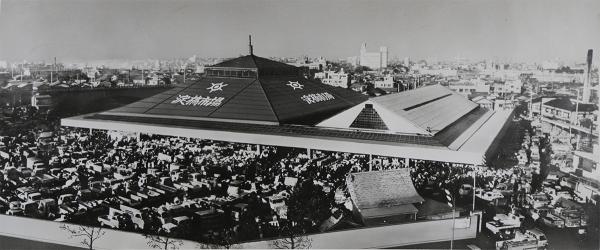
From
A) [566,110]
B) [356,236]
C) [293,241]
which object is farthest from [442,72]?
[293,241]

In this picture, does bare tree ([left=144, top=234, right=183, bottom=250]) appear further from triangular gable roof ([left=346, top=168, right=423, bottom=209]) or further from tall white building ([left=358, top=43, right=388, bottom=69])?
tall white building ([left=358, top=43, right=388, bottom=69])

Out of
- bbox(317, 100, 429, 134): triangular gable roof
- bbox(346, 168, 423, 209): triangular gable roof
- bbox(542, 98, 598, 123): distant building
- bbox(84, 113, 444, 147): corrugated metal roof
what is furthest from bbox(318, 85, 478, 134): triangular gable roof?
bbox(346, 168, 423, 209): triangular gable roof

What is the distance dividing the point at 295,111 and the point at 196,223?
16.0 feet

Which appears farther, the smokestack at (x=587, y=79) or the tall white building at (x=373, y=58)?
the tall white building at (x=373, y=58)

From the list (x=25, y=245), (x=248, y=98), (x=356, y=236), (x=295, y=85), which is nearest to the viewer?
(x=356, y=236)

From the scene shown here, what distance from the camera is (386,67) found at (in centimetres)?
1422

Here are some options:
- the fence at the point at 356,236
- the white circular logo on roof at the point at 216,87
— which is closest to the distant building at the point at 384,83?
the white circular logo on roof at the point at 216,87

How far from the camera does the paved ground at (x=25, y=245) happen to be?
7.05 metres

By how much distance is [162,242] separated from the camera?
658cm

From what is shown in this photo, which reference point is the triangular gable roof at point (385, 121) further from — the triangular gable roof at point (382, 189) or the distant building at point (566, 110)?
the distant building at point (566, 110)

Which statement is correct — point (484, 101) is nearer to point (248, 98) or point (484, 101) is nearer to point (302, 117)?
point (302, 117)

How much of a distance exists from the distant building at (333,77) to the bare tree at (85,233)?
10514mm

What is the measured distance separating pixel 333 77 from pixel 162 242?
12.0 m

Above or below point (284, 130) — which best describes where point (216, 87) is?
above
